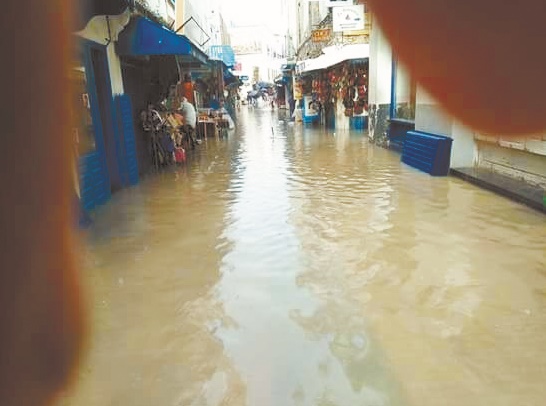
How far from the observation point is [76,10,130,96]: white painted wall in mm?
7282

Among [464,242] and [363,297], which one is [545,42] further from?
[464,242]

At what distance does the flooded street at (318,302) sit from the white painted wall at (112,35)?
2676mm

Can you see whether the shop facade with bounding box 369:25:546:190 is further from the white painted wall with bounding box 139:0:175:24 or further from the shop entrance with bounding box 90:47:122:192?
the white painted wall with bounding box 139:0:175:24

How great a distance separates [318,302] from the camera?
3.57 m

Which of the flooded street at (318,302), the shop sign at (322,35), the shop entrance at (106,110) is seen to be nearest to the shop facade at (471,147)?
the flooded street at (318,302)

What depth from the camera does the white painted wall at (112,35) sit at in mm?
7282

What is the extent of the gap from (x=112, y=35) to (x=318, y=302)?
21.7ft

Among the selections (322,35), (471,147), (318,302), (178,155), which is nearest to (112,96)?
(178,155)

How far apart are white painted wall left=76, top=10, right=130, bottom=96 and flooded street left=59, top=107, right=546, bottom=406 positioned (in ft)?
8.78

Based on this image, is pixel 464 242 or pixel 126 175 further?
pixel 126 175

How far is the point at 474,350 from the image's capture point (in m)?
2.83

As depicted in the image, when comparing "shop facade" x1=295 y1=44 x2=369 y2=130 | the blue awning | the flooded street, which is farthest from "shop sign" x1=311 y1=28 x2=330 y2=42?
the flooded street

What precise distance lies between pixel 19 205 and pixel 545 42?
2.41 meters

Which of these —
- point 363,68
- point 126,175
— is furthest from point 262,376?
point 363,68
